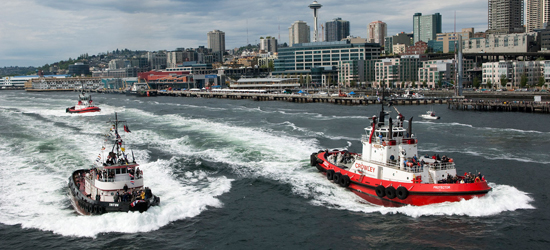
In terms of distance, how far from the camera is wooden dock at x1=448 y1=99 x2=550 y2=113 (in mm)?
88381

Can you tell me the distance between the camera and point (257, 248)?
1045 inches

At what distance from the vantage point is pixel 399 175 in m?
33.2

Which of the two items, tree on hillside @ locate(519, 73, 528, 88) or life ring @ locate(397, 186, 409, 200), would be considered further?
tree on hillside @ locate(519, 73, 528, 88)

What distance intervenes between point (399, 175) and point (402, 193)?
1882 millimetres

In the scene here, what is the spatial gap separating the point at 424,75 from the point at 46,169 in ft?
490

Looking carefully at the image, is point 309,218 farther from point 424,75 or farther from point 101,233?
point 424,75

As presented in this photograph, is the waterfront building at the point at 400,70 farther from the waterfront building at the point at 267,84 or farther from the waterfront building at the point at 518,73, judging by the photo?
the waterfront building at the point at 518,73

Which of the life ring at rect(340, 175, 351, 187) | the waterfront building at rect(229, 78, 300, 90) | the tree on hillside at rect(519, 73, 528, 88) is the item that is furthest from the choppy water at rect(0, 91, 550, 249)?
the waterfront building at rect(229, 78, 300, 90)

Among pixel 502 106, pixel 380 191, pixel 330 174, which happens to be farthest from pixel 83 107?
pixel 502 106

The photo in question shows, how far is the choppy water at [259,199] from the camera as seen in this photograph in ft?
90.0

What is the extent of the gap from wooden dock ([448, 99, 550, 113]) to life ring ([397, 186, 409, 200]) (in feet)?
227

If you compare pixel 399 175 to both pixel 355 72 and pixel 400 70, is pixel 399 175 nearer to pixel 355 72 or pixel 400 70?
pixel 400 70

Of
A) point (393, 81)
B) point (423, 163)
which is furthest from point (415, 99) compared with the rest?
point (423, 163)

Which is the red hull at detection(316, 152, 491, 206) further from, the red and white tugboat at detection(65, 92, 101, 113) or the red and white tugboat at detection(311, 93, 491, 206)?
the red and white tugboat at detection(65, 92, 101, 113)
